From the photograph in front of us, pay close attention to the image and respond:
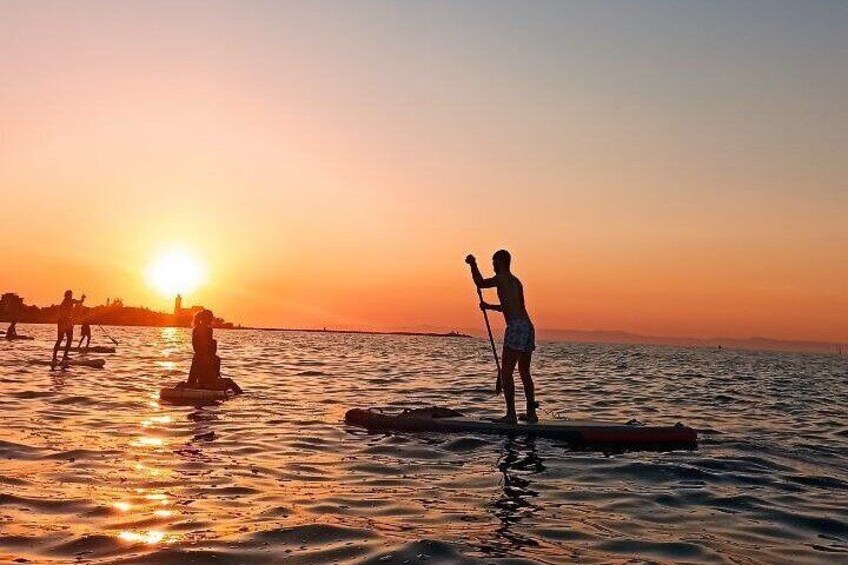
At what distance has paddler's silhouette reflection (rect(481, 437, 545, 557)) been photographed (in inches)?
260

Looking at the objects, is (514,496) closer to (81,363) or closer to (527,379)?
(527,379)

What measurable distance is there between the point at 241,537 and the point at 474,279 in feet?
25.8

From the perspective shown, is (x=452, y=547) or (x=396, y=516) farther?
(x=396, y=516)

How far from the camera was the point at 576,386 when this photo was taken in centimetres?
3020

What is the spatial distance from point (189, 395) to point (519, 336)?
934 centimetres

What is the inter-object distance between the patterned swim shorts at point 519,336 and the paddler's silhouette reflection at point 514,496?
166 centimetres

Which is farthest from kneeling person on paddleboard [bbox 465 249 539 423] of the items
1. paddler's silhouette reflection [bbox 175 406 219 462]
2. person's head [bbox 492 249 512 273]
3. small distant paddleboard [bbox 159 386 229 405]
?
small distant paddleboard [bbox 159 386 229 405]

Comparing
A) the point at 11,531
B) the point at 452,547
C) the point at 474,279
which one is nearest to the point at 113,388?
the point at 474,279

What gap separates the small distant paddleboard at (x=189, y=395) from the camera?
18328mm

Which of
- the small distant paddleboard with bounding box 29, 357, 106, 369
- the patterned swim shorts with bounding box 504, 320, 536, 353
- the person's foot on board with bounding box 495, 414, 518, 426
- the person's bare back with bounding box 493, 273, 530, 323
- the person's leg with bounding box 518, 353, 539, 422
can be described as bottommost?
the small distant paddleboard with bounding box 29, 357, 106, 369

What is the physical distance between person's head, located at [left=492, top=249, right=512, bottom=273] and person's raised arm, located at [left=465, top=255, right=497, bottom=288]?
24cm

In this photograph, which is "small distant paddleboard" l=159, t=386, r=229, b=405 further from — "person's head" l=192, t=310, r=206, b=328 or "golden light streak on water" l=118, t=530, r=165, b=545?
"golden light streak on water" l=118, t=530, r=165, b=545

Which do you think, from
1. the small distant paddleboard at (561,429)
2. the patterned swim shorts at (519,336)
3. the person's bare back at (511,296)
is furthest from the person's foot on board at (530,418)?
the person's bare back at (511,296)

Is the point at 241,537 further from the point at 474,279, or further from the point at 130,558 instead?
the point at 474,279
